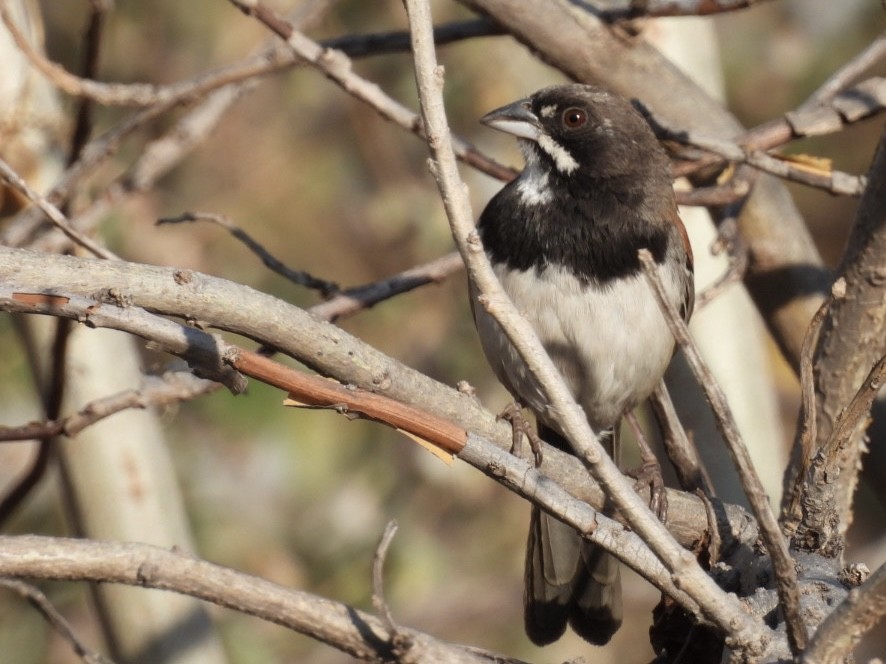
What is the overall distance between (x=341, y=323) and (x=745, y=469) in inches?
207

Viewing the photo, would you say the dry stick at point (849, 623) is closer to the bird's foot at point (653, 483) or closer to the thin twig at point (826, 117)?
the bird's foot at point (653, 483)

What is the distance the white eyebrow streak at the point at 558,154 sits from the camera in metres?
4.05

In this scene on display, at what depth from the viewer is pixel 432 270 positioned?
369 centimetres

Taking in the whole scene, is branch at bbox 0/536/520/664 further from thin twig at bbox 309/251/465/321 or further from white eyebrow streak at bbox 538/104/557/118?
white eyebrow streak at bbox 538/104/557/118

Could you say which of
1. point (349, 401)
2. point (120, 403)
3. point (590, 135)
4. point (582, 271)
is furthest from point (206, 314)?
point (590, 135)

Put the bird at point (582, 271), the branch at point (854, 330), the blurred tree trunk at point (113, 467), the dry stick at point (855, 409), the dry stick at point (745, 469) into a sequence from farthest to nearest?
1. the blurred tree trunk at point (113, 467)
2. the bird at point (582, 271)
3. the branch at point (854, 330)
4. the dry stick at point (855, 409)
5. the dry stick at point (745, 469)

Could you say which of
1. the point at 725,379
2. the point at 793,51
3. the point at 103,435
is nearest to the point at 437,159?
the point at 103,435

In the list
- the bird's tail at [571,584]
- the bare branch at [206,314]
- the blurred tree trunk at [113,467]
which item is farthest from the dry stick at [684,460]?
the blurred tree trunk at [113,467]

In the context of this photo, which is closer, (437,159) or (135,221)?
(437,159)

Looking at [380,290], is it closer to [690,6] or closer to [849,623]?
[690,6]

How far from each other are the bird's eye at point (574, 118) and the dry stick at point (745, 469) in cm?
193

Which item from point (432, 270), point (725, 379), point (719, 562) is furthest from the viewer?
point (725, 379)

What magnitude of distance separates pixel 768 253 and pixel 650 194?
409 mm

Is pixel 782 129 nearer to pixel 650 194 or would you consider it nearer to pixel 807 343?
pixel 650 194
